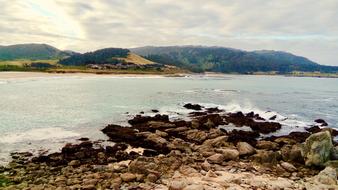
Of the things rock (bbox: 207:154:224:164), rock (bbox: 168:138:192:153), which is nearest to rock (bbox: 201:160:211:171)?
rock (bbox: 207:154:224:164)

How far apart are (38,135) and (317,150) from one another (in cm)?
2329

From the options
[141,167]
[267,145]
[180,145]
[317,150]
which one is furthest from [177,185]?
[267,145]

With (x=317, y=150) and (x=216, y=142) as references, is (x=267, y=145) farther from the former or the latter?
(x=317, y=150)

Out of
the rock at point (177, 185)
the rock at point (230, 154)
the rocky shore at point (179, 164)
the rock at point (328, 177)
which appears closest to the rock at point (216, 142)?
the rocky shore at point (179, 164)

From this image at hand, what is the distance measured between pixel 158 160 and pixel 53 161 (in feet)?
23.4

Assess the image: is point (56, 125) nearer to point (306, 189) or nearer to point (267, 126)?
point (267, 126)

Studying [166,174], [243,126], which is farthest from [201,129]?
[166,174]

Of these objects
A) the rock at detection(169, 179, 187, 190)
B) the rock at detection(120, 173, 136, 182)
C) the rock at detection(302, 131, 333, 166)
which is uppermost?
the rock at detection(302, 131, 333, 166)

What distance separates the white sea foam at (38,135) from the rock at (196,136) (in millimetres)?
10606

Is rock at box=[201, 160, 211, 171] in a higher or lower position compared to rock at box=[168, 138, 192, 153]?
higher

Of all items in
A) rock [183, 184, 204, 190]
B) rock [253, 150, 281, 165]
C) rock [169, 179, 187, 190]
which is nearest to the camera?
rock [183, 184, 204, 190]

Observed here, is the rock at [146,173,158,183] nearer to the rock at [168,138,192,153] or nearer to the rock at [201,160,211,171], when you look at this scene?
the rock at [201,160,211,171]

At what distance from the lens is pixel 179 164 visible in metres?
21.6

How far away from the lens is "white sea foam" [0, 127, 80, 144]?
27.4m
